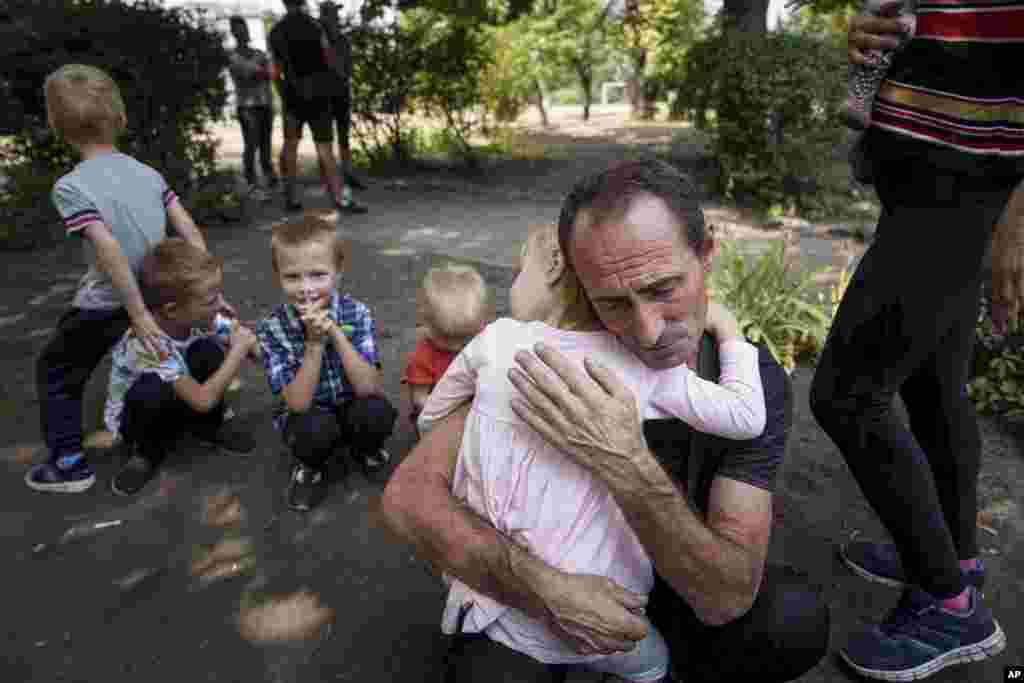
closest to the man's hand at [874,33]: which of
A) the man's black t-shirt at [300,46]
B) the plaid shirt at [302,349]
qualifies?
the plaid shirt at [302,349]

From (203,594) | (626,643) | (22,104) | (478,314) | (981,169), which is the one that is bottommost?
(203,594)

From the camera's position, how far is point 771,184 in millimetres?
7008

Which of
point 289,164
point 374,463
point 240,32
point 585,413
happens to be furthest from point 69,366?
point 240,32

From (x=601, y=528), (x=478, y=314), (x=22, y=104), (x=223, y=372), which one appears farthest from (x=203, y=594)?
(x=22, y=104)

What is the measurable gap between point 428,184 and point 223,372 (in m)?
6.66

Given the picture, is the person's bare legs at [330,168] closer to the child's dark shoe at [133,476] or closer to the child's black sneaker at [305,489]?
the child's dark shoe at [133,476]

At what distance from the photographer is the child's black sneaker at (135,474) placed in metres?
2.74

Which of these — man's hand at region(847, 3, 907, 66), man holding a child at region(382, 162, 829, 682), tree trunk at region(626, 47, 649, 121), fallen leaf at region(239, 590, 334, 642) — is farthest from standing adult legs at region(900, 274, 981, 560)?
tree trunk at region(626, 47, 649, 121)

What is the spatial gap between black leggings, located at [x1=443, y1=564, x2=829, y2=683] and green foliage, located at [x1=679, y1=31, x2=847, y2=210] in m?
5.99

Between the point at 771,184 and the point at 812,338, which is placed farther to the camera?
the point at 771,184

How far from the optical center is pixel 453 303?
2.46 meters

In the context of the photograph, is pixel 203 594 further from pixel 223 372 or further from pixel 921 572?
pixel 921 572

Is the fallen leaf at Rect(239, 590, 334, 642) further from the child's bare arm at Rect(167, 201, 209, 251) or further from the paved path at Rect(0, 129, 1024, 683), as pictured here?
the child's bare arm at Rect(167, 201, 209, 251)

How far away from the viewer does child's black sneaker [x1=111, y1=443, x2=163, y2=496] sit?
2.74 meters
